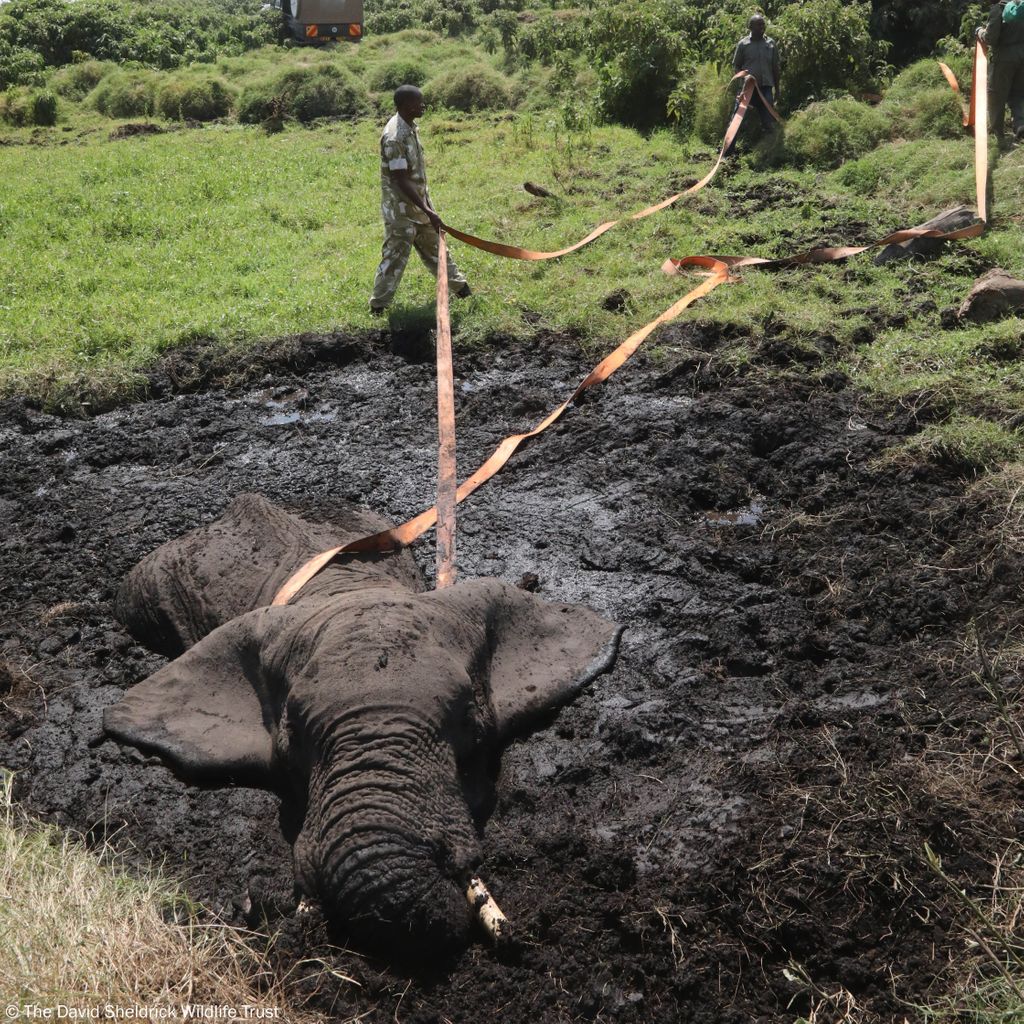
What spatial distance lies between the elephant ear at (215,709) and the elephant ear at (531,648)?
850 millimetres

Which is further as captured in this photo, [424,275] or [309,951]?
[424,275]

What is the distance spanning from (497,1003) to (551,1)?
3071 centimetres

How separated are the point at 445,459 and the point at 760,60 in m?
10.3

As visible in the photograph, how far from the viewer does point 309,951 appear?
3.86 m

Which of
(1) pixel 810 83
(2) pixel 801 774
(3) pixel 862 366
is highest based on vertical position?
(1) pixel 810 83

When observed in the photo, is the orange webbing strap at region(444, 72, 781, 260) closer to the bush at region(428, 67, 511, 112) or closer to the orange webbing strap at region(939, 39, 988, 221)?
the orange webbing strap at region(939, 39, 988, 221)

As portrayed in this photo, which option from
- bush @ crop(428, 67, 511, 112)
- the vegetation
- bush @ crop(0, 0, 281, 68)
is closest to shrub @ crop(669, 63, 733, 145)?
the vegetation

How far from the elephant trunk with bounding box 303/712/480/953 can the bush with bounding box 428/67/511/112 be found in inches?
723

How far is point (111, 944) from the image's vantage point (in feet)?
12.3

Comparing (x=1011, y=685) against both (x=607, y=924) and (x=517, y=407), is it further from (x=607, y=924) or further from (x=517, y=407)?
(x=517, y=407)

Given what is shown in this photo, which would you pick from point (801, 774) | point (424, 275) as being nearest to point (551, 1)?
point (424, 275)

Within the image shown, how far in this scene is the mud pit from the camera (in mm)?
3896

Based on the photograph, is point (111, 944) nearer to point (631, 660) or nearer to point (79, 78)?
point (631, 660)

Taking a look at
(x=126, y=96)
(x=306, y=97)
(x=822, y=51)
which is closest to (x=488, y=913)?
(x=822, y=51)
